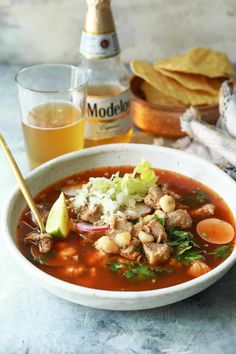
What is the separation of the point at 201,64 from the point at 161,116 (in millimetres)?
294

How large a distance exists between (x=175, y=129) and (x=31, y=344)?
3.88ft

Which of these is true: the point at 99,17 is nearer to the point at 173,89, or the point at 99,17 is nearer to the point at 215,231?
the point at 173,89

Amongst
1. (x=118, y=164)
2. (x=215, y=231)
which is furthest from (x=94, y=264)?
(x=118, y=164)

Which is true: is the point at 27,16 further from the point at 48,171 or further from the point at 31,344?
the point at 31,344

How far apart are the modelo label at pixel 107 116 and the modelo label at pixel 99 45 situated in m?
0.16

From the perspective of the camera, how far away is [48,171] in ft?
6.97

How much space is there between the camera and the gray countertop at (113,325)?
1.63 metres

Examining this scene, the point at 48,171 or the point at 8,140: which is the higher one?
the point at 48,171

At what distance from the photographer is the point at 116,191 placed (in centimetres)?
196

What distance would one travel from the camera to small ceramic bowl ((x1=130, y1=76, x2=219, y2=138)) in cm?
253

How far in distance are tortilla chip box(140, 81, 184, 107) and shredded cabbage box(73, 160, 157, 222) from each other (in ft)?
2.03

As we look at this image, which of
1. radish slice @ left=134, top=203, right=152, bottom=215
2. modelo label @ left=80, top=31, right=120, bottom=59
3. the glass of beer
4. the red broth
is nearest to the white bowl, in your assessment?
the red broth

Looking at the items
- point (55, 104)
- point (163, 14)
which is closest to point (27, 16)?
point (163, 14)

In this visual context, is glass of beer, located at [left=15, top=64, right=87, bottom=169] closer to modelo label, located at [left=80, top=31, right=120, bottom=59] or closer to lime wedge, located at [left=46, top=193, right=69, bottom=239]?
modelo label, located at [left=80, top=31, right=120, bottom=59]
